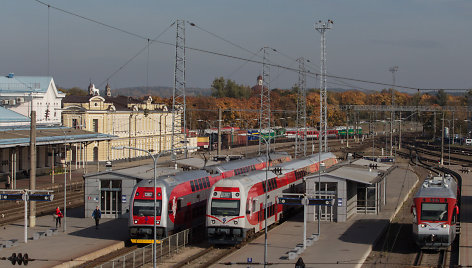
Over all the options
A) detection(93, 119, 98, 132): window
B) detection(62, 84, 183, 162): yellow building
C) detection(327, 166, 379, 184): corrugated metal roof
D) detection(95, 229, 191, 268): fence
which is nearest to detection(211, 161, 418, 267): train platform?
detection(327, 166, 379, 184): corrugated metal roof

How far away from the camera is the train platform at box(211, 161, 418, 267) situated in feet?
102

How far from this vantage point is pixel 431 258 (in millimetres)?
32594

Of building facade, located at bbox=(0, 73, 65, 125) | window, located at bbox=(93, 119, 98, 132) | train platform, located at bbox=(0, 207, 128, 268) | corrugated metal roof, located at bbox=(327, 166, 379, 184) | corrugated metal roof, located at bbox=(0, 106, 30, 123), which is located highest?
building facade, located at bbox=(0, 73, 65, 125)

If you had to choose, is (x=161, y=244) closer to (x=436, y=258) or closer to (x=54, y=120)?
(x=436, y=258)

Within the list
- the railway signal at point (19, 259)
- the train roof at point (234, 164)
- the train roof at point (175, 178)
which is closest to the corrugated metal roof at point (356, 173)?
the train roof at point (234, 164)

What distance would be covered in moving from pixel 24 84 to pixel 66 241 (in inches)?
2284

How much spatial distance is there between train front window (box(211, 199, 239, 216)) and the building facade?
5354 cm

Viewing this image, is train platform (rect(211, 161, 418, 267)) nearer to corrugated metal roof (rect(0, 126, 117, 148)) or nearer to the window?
corrugated metal roof (rect(0, 126, 117, 148))

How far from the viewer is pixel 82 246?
33.9 metres

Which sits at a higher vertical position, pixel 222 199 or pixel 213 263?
pixel 222 199

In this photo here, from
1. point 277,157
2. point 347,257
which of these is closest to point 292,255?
point 347,257

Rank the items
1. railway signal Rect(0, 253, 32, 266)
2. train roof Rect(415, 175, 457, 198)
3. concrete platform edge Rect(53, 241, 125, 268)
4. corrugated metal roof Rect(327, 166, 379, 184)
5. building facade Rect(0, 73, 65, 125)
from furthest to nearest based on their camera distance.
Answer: building facade Rect(0, 73, 65, 125) < corrugated metal roof Rect(327, 166, 379, 184) < train roof Rect(415, 175, 457, 198) < railway signal Rect(0, 253, 32, 266) < concrete platform edge Rect(53, 241, 125, 268)

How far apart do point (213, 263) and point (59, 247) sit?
26.4 feet

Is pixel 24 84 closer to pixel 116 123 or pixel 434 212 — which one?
pixel 116 123
